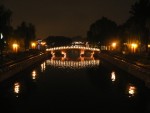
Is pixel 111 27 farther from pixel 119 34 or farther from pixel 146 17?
pixel 146 17

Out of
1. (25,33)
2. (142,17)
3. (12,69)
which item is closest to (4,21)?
(12,69)

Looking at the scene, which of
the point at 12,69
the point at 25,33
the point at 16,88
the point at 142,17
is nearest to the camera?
the point at 16,88

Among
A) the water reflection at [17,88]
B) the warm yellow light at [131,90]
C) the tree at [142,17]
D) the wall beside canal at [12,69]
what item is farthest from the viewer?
the tree at [142,17]

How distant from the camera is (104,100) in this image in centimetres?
3575

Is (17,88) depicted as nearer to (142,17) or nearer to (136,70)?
Answer: (136,70)

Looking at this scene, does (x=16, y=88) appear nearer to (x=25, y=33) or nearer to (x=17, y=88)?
(x=17, y=88)

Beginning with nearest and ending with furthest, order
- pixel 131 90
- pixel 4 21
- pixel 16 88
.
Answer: pixel 131 90
pixel 16 88
pixel 4 21

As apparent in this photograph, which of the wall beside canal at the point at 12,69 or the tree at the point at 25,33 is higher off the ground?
the tree at the point at 25,33

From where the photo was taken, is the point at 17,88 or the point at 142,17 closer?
the point at 17,88

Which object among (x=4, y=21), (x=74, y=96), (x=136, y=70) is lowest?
(x=74, y=96)

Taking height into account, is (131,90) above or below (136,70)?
below

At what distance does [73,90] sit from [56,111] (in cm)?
1278

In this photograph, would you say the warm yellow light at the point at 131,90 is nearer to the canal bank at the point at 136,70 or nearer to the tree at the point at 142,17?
the canal bank at the point at 136,70

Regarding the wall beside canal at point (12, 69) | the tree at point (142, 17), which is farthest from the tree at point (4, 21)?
the tree at point (142, 17)
